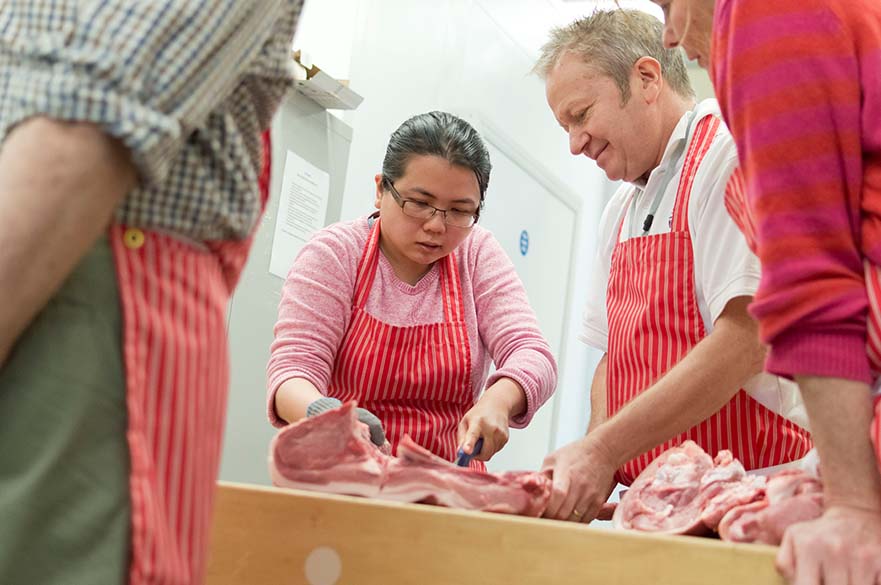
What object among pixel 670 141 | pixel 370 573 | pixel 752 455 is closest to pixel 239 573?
pixel 370 573

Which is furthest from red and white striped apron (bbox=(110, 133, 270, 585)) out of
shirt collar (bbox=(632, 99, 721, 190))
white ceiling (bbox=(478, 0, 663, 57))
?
white ceiling (bbox=(478, 0, 663, 57))

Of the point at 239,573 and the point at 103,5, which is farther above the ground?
the point at 103,5

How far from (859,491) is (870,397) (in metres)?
0.10

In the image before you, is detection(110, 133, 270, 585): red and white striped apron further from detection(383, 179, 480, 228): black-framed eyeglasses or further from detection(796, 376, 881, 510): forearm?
detection(383, 179, 480, 228): black-framed eyeglasses

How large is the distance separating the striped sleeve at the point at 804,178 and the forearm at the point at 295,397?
1.07 metres

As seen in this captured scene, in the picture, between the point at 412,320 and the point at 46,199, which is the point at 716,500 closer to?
the point at 46,199

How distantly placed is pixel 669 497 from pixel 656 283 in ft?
2.18

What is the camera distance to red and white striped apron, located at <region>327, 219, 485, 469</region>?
84.5 inches

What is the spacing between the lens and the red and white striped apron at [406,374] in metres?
2.15

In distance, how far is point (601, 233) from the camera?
2395 mm

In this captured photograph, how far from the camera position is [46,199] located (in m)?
0.78

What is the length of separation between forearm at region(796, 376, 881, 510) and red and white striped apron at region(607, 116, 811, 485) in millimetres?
844

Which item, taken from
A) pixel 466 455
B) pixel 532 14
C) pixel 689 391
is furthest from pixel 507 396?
pixel 532 14

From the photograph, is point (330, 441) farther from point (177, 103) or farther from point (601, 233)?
point (601, 233)
